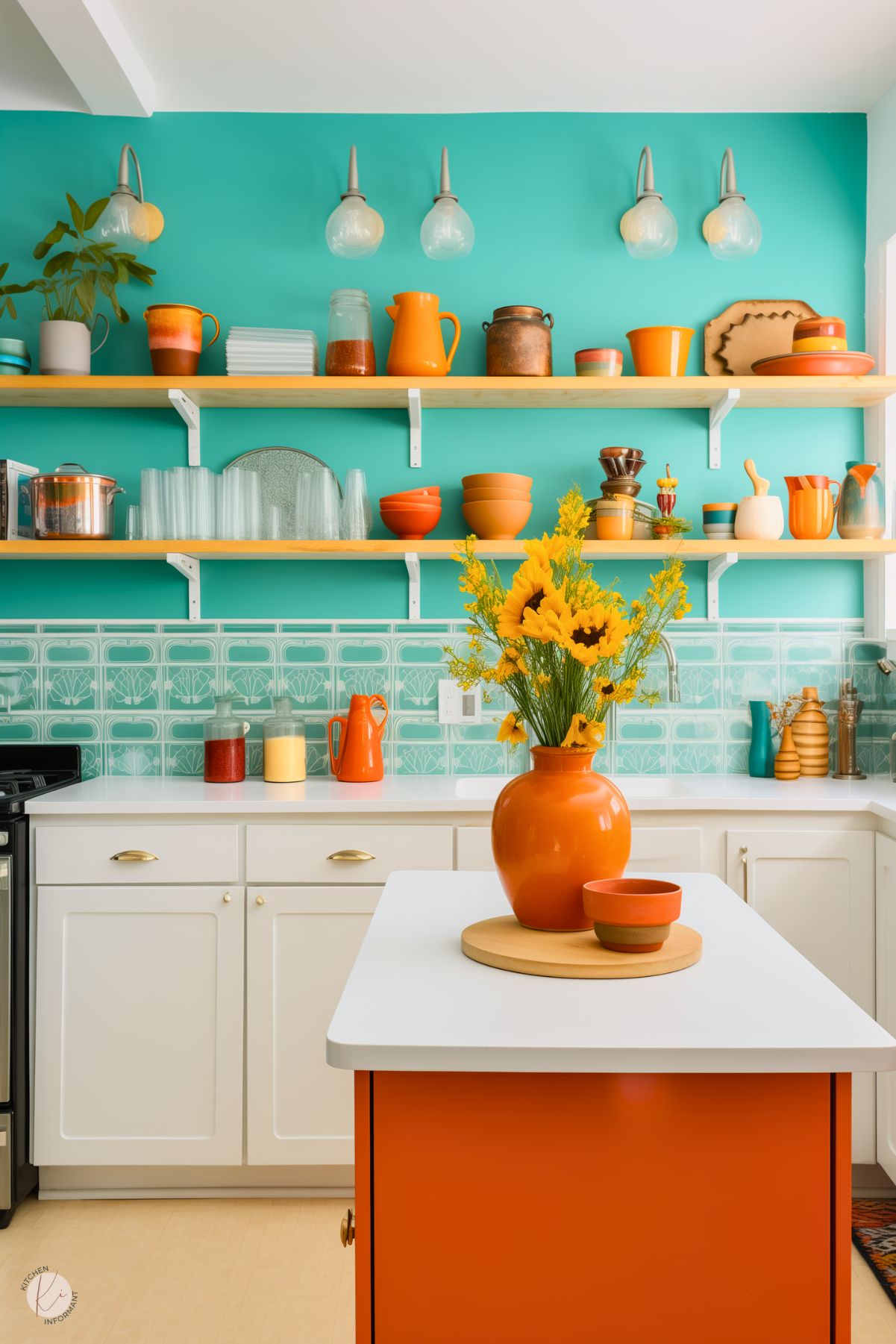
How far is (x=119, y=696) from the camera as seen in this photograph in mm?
3203

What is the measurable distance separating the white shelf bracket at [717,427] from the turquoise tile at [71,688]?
1937mm

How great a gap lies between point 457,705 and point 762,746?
2.92 feet

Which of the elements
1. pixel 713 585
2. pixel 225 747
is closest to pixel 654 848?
pixel 713 585

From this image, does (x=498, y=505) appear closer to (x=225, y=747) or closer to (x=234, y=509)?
(x=234, y=509)

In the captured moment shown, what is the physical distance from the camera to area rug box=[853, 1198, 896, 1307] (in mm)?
2266

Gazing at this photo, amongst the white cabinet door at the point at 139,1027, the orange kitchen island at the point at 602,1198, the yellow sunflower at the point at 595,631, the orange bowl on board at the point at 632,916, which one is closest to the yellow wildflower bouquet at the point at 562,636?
the yellow sunflower at the point at 595,631

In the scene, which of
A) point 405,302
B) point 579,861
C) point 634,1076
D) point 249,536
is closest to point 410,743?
point 249,536

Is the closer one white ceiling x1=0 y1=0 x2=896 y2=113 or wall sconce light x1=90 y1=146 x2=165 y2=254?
white ceiling x1=0 y1=0 x2=896 y2=113

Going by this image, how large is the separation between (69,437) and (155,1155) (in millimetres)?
Answer: 2008

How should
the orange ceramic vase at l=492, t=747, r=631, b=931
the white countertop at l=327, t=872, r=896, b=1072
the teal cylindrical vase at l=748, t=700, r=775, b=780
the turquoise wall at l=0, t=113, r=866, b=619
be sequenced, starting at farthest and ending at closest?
1. the turquoise wall at l=0, t=113, r=866, b=619
2. the teal cylindrical vase at l=748, t=700, r=775, b=780
3. the orange ceramic vase at l=492, t=747, r=631, b=931
4. the white countertop at l=327, t=872, r=896, b=1072

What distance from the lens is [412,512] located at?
2975mm

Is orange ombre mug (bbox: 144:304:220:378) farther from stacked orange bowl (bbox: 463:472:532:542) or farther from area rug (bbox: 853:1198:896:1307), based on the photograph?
area rug (bbox: 853:1198:896:1307)

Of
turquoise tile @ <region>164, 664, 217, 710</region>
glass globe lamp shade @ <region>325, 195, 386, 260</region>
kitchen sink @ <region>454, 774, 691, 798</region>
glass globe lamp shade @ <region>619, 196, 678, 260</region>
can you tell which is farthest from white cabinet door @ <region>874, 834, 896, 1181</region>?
glass globe lamp shade @ <region>325, 195, 386, 260</region>

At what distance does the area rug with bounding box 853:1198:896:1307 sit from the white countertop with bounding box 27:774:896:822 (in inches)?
36.6
